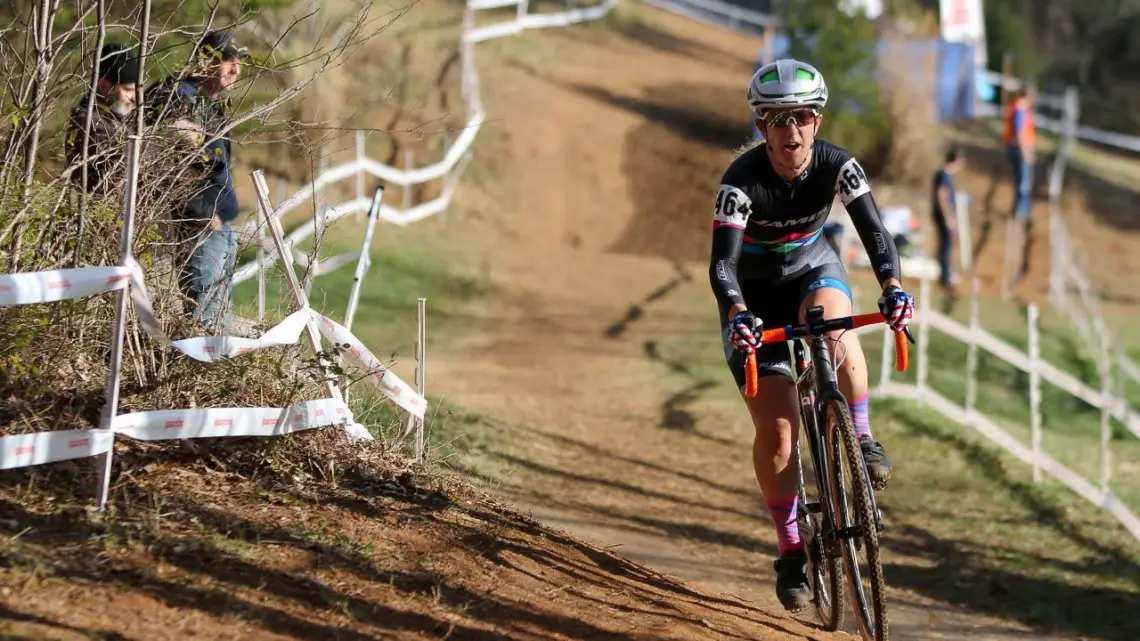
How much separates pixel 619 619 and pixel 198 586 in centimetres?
166

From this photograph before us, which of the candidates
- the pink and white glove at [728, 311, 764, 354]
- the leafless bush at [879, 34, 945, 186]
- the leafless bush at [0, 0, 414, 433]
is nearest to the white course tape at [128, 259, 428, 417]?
the leafless bush at [0, 0, 414, 433]

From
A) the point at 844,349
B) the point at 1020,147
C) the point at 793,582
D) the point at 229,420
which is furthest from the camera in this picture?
the point at 1020,147

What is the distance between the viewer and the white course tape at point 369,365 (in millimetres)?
6012

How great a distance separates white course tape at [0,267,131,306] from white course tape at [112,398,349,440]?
51 cm

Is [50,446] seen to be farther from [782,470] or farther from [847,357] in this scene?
[847,357]

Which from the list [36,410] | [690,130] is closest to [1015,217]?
[690,130]

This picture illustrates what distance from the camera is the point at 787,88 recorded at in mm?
5441

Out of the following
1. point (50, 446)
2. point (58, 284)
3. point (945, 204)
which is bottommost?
point (50, 446)

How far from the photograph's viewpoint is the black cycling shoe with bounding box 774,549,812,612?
5.62 m

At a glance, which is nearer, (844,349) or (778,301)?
(844,349)

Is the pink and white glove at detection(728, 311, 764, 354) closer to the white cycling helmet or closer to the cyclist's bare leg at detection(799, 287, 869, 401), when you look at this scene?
the cyclist's bare leg at detection(799, 287, 869, 401)

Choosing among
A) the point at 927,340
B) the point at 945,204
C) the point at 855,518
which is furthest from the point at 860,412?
the point at 945,204

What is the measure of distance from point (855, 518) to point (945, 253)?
13841mm

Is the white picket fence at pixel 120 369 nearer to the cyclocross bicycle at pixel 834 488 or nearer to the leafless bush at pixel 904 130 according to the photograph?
the cyclocross bicycle at pixel 834 488
